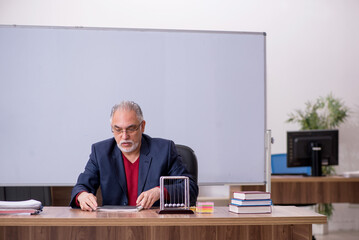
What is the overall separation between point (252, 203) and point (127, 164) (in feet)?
2.89

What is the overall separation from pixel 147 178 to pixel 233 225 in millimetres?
665

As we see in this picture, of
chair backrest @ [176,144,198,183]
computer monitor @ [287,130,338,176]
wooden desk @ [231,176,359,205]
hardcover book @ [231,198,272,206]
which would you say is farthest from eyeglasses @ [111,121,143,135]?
computer monitor @ [287,130,338,176]

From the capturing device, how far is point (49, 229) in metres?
2.42

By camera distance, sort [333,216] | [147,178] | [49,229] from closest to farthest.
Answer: [49,229]
[147,178]
[333,216]

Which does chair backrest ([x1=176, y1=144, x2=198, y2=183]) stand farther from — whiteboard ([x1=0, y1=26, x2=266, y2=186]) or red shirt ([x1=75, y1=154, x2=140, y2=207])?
whiteboard ([x1=0, y1=26, x2=266, y2=186])

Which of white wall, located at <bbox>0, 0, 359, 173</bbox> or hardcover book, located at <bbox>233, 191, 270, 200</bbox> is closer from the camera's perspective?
hardcover book, located at <bbox>233, 191, 270, 200</bbox>

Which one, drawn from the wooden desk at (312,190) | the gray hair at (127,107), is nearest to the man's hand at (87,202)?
the gray hair at (127,107)

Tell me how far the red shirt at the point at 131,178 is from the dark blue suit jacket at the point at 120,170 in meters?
0.05

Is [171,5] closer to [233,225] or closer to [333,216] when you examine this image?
[333,216]

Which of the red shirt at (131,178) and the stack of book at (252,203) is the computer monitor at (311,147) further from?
the stack of book at (252,203)

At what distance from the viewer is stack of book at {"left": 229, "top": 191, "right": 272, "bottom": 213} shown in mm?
2404

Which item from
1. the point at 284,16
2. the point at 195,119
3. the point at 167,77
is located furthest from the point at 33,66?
the point at 284,16

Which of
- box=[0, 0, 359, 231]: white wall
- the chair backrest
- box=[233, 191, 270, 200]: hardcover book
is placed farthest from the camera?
box=[0, 0, 359, 231]: white wall

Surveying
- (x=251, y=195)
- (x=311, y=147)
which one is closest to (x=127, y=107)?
(x=251, y=195)
